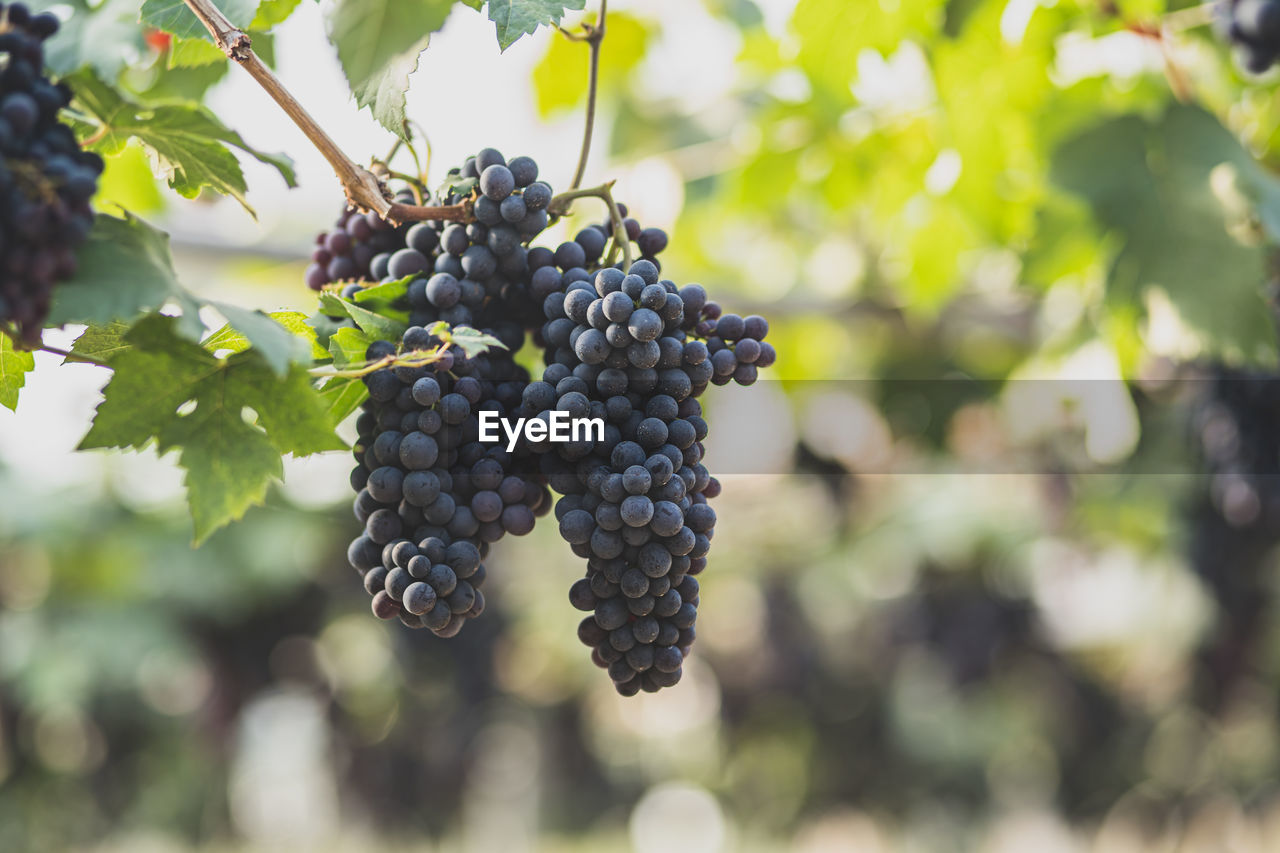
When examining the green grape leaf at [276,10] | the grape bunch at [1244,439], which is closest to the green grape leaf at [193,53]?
the green grape leaf at [276,10]

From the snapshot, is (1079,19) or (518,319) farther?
(1079,19)

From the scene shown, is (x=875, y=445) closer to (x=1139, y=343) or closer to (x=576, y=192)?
(x=1139, y=343)

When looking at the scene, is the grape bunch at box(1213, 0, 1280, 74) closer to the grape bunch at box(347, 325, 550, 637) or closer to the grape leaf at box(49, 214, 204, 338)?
the grape bunch at box(347, 325, 550, 637)

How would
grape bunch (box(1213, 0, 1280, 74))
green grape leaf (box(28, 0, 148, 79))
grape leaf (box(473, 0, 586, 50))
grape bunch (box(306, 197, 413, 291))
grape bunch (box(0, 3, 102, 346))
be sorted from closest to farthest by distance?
1. grape bunch (box(0, 3, 102, 346))
2. grape leaf (box(473, 0, 586, 50))
3. grape bunch (box(306, 197, 413, 291))
4. green grape leaf (box(28, 0, 148, 79))
5. grape bunch (box(1213, 0, 1280, 74))

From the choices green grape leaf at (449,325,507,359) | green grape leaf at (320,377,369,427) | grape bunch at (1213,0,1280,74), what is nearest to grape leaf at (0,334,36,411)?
green grape leaf at (320,377,369,427)

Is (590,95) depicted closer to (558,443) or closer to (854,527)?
(558,443)

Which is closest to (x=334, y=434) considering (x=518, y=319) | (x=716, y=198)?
(x=518, y=319)
